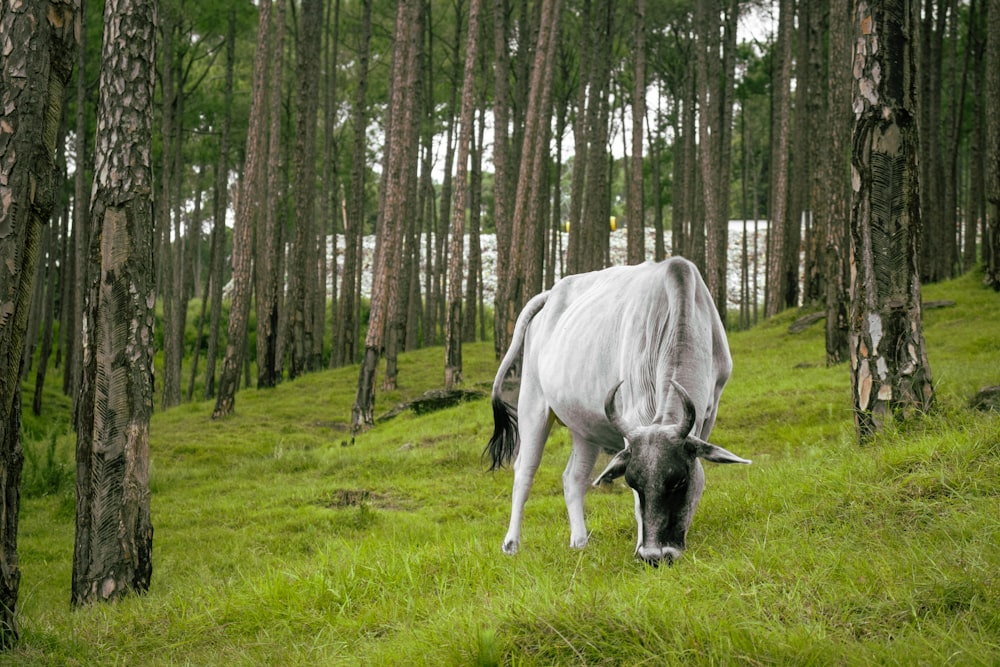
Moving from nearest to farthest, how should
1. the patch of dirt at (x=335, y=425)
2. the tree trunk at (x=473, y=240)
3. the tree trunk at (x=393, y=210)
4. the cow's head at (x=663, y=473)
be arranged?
Answer: 1. the cow's head at (x=663, y=473)
2. the tree trunk at (x=393, y=210)
3. the patch of dirt at (x=335, y=425)
4. the tree trunk at (x=473, y=240)

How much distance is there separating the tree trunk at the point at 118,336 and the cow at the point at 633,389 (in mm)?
2686

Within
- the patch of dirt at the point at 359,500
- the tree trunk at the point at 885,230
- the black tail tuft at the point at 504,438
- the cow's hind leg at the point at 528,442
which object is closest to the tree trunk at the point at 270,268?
the patch of dirt at the point at 359,500

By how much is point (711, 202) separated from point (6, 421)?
63.8 ft

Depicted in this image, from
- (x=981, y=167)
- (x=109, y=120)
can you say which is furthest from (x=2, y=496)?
(x=981, y=167)

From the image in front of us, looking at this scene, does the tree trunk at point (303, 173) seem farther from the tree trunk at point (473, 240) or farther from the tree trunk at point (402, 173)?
the tree trunk at point (473, 240)

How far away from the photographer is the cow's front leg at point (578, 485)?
549 centimetres

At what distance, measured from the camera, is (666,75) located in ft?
114

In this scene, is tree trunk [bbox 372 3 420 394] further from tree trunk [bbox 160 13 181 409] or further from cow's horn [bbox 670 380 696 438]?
cow's horn [bbox 670 380 696 438]

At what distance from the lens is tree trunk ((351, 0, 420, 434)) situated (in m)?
15.3

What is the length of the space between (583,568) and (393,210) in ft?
41.3

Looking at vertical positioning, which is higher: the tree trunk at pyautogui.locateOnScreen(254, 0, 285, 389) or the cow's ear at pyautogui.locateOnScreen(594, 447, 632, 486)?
the tree trunk at pyautogui.locateOnScreen(254, 0, 285, 389)

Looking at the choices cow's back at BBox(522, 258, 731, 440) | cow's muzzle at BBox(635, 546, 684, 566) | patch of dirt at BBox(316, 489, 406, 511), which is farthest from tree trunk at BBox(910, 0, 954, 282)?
cow's muzzle at BBox(635, 546, 684, 566)

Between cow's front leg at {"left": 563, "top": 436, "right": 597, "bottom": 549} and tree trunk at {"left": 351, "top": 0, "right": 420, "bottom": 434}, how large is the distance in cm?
945

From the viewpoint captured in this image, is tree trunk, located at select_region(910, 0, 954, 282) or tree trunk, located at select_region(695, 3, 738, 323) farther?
tree trunk, located at select_region(695, 3, 738, 323)
